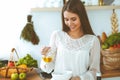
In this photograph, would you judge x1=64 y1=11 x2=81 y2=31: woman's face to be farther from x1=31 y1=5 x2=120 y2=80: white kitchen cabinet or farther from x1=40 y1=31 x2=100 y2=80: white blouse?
x1=31 y1=5 x2=120 y2=80: white kitchen cabinet

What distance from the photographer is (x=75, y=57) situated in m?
1.48

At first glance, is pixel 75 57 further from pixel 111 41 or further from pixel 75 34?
pixel 111 41

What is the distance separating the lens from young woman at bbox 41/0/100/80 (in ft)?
4.75

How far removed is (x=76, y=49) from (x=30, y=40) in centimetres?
78

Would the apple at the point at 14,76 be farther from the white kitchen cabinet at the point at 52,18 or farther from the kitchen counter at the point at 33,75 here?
the white kitchen cabinet at the point at 52,18

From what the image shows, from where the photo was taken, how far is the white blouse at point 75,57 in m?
1.48

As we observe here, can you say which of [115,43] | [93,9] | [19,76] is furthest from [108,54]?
[19,76]

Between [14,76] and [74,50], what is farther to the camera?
[14,76]

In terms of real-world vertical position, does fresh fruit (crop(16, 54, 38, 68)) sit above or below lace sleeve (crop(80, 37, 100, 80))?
below

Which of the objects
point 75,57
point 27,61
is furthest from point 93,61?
point 27,61

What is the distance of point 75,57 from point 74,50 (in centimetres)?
5

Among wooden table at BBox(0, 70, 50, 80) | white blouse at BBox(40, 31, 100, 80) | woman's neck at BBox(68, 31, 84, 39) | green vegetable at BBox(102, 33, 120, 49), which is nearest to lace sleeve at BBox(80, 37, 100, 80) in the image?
white blouse at BBox(40, 31, 100, 80)

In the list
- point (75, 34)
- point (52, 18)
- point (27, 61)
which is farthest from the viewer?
point (52, 18)

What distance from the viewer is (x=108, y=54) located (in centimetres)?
206
